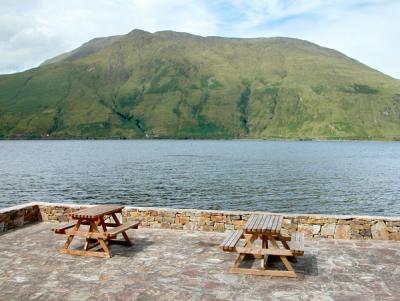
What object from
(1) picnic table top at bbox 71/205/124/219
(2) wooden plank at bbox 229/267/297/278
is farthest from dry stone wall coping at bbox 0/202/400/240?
(2) wooden plank at bbox 229/267/297/278

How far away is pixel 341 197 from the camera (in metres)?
49.9

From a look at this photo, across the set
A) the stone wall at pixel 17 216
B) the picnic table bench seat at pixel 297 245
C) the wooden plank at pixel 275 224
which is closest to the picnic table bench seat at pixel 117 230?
the wooden plank at pixel 275 224

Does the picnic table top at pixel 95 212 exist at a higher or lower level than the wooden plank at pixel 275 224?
lower

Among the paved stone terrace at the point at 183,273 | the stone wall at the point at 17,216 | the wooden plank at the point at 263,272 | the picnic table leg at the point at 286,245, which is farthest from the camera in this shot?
the stone wall at the point at 17,216

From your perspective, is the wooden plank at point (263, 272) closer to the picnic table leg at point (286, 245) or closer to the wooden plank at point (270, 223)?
the picnic table leg at point (286, 245)

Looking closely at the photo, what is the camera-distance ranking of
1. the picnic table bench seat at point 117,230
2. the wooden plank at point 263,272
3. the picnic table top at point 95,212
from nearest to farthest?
the wooden plank at point 263,272 → the picnic table bench seat at point 117,230 → the picnic table top at point 95,212

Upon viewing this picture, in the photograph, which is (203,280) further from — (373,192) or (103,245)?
(373,192)

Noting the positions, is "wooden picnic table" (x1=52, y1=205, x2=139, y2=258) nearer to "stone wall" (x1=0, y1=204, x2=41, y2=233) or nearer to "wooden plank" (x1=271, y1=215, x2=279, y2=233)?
"stone wall" (x1=0, y1=204, x2=41, y2=233)

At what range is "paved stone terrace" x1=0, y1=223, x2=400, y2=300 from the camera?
317 inches

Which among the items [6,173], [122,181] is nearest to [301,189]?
[122,181]

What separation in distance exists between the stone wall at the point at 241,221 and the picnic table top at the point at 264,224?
8.81ft

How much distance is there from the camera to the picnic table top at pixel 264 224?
9.10 metres

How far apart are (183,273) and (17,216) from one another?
7776mm

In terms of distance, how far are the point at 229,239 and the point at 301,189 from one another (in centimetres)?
4837
